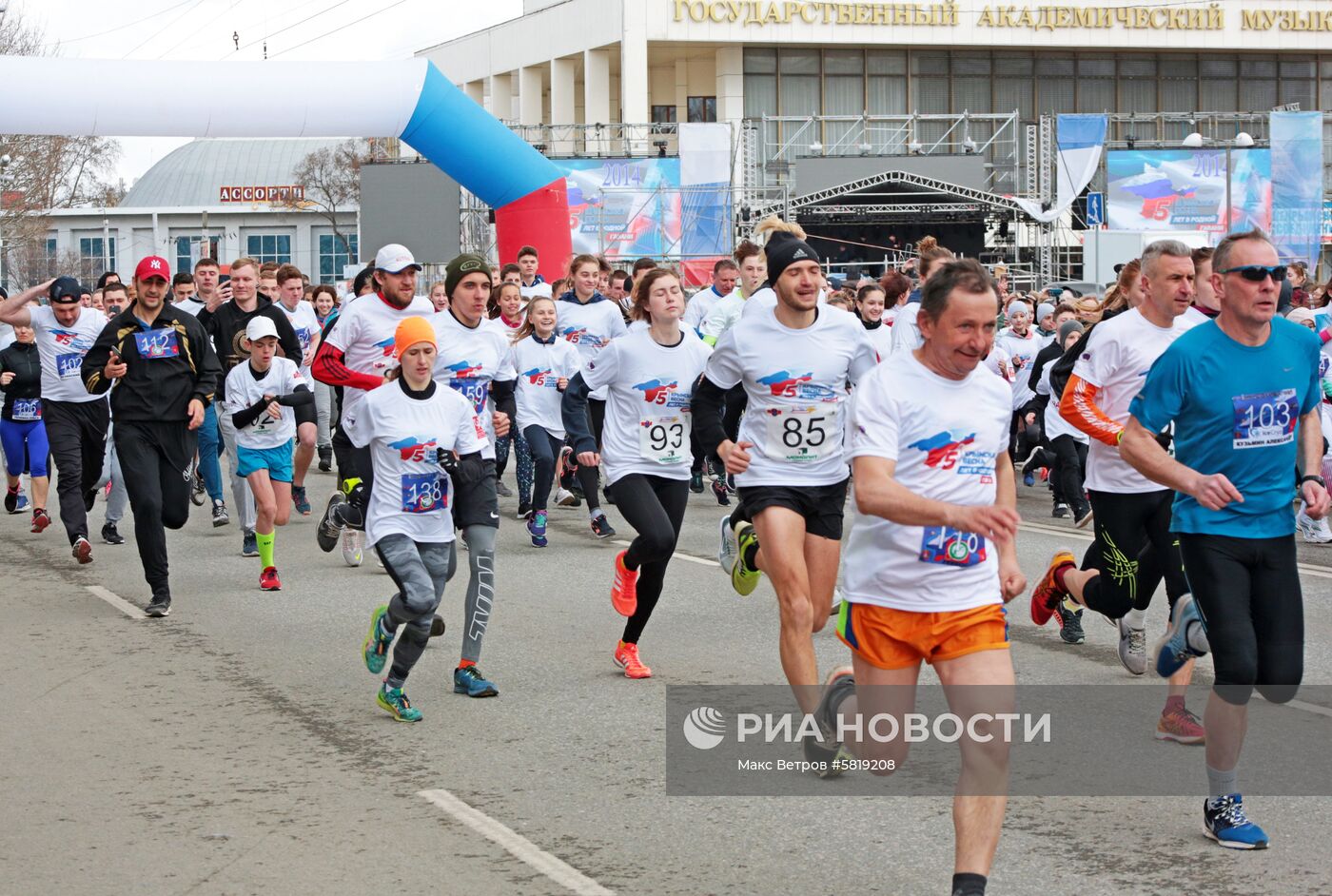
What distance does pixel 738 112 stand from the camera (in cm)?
6144

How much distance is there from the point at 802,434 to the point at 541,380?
7.78 meters

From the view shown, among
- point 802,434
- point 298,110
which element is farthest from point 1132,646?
point 298,110

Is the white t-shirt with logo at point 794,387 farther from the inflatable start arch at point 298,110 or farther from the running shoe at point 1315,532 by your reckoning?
the inflatable start arch at point 298,110

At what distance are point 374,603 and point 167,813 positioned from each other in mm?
4555

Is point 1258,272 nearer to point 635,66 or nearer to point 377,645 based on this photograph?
point 377,645

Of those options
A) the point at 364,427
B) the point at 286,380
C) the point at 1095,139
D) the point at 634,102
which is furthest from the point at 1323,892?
the point at 634,102

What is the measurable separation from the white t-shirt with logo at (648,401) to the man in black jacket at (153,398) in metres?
3.00

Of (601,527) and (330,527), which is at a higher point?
(330,527)

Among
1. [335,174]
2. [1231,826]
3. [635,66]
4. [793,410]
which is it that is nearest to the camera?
[1231,826]

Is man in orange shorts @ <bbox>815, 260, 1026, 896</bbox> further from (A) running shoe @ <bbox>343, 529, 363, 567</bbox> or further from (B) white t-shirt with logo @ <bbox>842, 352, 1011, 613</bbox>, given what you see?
(A) running shoe @ <bbox>343, 529, 363, 567</bbox>

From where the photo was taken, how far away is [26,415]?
48.9 feet

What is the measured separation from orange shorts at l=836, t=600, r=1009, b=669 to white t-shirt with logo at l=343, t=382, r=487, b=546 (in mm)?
3026

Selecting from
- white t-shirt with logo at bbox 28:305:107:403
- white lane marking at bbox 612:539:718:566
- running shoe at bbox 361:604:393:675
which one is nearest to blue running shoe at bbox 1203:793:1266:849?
running shoe at bbox 361:604:393:675

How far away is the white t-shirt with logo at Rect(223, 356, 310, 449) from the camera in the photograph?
12188 millimetres
